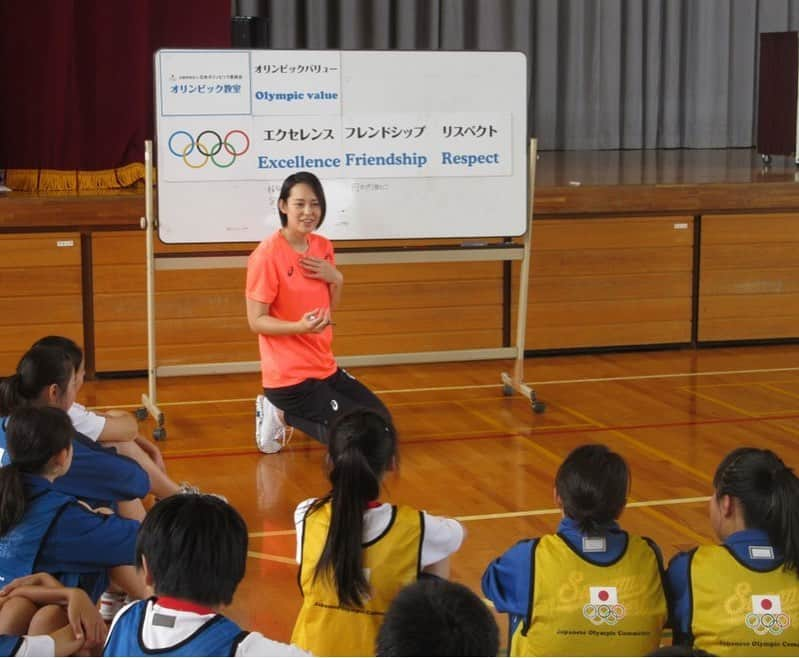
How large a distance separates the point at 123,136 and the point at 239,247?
1217mm

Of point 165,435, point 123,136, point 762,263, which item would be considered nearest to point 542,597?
point 165,435

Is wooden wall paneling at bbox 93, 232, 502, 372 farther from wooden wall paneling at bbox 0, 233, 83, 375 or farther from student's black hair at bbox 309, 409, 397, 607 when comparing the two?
student's black hair at bbox 309, 409, 397, 607

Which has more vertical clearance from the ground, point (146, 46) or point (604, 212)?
point (146, 46)

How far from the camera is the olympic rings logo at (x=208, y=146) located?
4.99 m

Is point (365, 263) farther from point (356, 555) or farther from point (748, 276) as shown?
point (356, 555)

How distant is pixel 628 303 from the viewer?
6461 mm

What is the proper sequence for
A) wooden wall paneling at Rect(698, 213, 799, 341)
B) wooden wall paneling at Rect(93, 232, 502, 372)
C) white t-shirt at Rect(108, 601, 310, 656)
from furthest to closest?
wooden wall paneling at Rect(698, 213, 799, 341), wooden wall paneling at Rect(93, 232, 502, 372), white t-shirt at Rect(108, 601, 310, 656)

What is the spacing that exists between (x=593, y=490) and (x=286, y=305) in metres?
2.30

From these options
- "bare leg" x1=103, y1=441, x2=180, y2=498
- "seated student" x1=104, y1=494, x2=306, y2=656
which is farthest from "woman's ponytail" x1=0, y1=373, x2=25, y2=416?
"seated student" x1=104, y1=494, x2=306, y2=656

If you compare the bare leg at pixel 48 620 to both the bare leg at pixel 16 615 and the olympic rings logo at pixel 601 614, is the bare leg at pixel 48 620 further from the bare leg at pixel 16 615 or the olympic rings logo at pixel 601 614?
the olympic rings logo at pixel 601 614

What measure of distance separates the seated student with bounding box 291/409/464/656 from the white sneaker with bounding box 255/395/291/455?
211 cm

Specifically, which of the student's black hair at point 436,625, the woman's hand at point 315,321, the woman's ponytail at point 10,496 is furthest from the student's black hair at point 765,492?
the woman's hand at point 315,321

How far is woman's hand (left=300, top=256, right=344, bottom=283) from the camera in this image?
15.1 feet

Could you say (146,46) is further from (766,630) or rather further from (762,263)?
(766,630)
